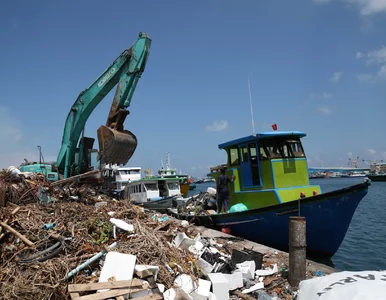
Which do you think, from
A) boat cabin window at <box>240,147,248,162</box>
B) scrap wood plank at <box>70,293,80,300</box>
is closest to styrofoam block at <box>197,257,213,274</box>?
scrap wood plank at <box>70,293,80,300</box>

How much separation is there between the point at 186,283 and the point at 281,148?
235 inches

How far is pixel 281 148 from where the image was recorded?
9.61 meters

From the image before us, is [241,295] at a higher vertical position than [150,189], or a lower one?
lower

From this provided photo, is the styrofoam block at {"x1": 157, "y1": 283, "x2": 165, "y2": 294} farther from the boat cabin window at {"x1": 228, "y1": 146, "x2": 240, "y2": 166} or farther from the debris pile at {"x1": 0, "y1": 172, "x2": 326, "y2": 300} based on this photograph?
the boat cabin window at {"x1": 228, "y1": 146, "x2": 240, "y2": 166}

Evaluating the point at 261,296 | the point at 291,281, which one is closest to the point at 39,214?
the point at 261,296

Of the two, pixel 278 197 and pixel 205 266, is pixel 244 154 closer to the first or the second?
pixel 278 197

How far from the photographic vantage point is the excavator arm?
951 cm

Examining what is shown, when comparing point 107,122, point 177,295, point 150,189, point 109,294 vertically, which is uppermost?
point 107,122

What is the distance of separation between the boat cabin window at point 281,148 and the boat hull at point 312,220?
1831mm

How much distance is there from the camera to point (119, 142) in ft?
30.7

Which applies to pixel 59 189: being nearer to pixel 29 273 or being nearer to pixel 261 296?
pixel 29 273

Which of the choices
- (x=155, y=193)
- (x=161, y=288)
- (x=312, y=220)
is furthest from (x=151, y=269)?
(x=155, y=193)

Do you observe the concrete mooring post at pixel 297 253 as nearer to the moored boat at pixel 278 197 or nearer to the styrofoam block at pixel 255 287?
the styrofoam block at pixel 255 287

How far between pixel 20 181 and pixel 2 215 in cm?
301
